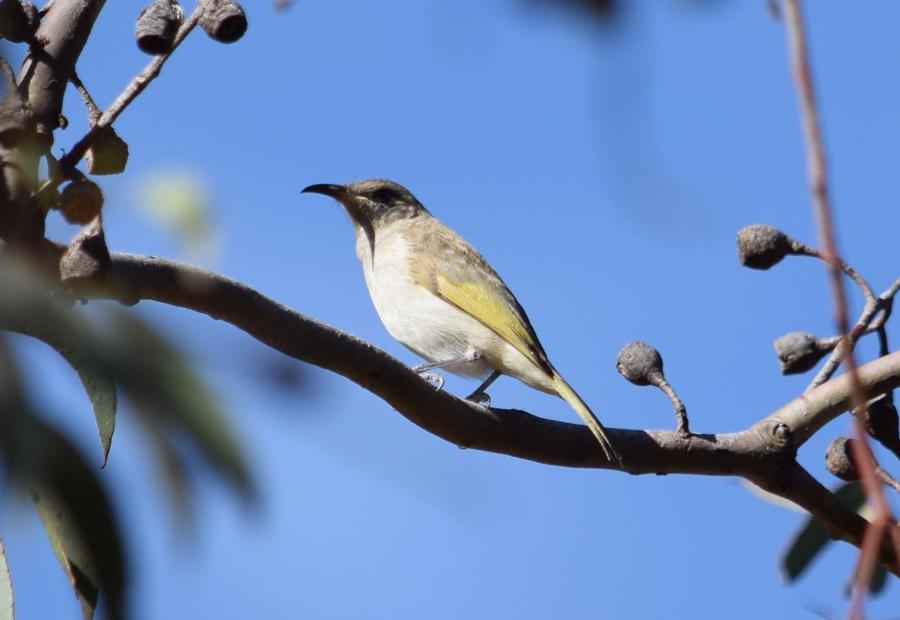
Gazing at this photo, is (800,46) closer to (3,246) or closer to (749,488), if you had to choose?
(3,246)

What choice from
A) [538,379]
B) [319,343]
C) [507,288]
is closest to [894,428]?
[319,343]

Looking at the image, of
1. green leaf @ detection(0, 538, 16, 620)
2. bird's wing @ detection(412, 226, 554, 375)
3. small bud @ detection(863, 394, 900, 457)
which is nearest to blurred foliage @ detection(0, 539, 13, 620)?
green leaf @ detection(0, 538, 16, 620)

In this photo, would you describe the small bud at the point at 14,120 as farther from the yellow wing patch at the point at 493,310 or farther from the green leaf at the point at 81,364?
the yellow wing patch at the point at 493,310

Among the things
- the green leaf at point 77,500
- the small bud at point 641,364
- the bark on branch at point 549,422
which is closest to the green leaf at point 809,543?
the bark on branch at point 549,422

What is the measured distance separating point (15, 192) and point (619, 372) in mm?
2398

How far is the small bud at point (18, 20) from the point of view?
1943 mm

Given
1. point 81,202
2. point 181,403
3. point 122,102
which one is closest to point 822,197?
point 181,403

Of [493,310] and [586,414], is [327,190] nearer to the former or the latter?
[493,310]

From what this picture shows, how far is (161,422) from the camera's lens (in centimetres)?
110

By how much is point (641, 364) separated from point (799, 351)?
0.49 m

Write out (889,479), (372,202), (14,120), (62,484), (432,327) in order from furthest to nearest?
(372,202) → (432,327) → (889,479) → (14,120) → (62,484)

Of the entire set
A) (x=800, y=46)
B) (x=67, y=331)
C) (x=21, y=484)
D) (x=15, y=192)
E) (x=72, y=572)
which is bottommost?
(x=72, y=572)

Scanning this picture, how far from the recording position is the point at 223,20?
2330 mm

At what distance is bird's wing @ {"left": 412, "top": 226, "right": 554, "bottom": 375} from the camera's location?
532cm
